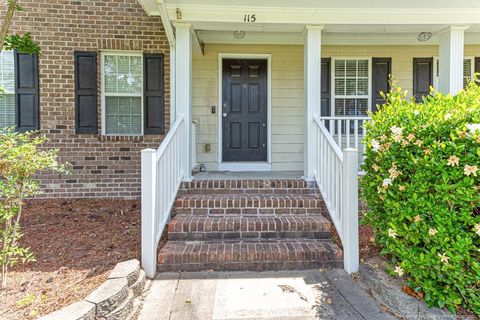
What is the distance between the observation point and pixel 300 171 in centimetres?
586

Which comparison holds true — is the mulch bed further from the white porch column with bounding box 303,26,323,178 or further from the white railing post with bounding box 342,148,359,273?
the white porch column with bounding box 303,26,323,178

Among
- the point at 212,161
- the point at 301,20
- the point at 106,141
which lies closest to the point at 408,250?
the point at 301,20

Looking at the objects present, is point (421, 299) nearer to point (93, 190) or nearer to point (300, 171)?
point (300, 171)

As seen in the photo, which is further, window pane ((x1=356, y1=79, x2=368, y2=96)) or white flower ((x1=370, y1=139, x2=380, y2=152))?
window pane ((x1=356, y1=79, x2=368, y2=96))

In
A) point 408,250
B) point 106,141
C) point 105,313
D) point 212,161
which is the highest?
point 106,141

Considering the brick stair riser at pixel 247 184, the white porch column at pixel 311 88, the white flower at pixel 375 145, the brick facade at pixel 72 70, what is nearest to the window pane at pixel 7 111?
the brick facade at pixel 72 70

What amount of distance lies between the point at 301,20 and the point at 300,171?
2.58m

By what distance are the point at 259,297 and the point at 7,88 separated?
17.2 ft

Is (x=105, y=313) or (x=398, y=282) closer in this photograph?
(x=105, y=313)

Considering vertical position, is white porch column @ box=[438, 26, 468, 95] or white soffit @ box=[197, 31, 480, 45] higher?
white soffit @ box=[197, 31, 480, 45]

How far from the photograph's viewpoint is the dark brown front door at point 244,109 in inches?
235

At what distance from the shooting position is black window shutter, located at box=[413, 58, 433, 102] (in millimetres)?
5953

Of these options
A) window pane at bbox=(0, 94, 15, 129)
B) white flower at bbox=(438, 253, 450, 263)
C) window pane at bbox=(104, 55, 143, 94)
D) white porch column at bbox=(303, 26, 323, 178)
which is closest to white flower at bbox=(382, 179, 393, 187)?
white flower at bbox=(438, 253, 450, 263)

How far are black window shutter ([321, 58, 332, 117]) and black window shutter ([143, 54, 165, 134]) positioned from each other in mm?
2859
